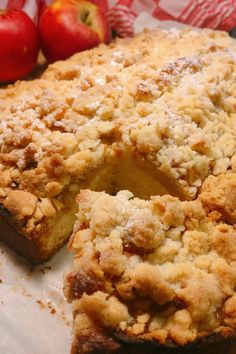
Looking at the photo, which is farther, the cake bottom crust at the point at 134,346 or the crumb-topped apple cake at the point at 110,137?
the crumb-topped apple cake at the point at 110,137

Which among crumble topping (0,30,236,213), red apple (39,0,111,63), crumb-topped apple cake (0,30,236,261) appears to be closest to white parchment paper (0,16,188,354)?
crumb-topped apple cake (0,30,236,261)

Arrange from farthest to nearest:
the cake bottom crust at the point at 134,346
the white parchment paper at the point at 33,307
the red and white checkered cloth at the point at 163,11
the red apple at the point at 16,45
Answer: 1. the red and white checkered cloth at the point at 163,11
2. the red apple at the point at 16,45
3. the white parchment paper at the point at 33,307
4. the cake bottom crust at the point at 134,346

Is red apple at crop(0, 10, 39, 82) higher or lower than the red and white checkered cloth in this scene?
lower

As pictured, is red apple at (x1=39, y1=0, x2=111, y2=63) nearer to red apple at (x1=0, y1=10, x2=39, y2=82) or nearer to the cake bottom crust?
red apple at (x1=0, y1=10, x2=39, y2=82)

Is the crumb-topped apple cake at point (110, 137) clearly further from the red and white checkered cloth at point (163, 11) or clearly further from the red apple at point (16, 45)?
the red and white checkered cloth at point (163, 11)

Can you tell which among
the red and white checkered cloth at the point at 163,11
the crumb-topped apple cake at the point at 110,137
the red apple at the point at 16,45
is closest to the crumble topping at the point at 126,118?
the crumb-topped apple cake at the point at 110,137

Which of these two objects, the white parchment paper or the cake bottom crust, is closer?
the cake bottom crust

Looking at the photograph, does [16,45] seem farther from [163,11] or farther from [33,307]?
[33,307]
